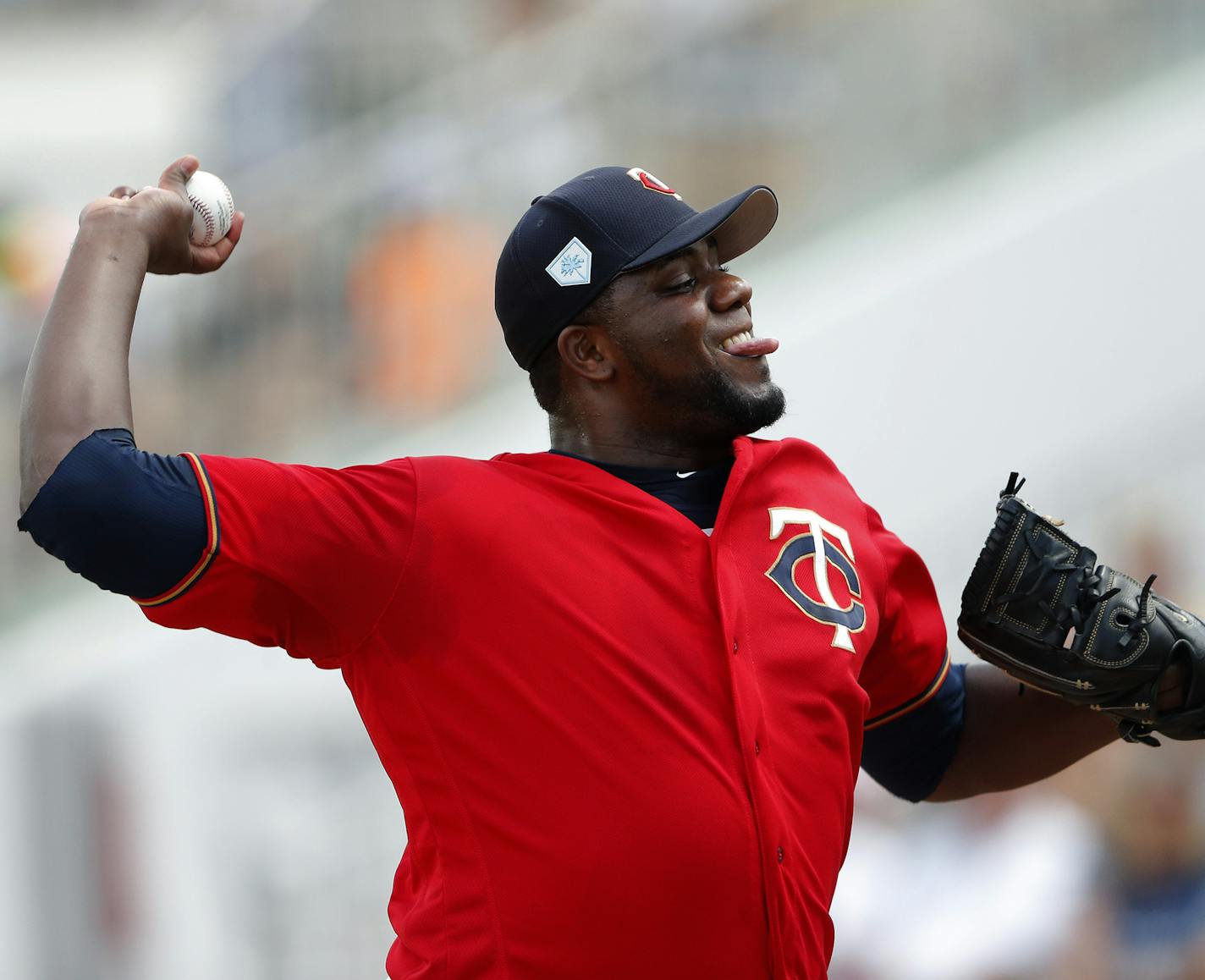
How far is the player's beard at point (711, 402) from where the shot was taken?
9.31ft

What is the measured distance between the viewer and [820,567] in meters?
2.80

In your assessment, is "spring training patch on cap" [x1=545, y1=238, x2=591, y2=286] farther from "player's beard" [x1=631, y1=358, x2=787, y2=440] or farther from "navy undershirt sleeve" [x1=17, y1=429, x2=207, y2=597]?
"navy undershirt sleeve" [x1=17, y1=429, x2=207, y2=597]

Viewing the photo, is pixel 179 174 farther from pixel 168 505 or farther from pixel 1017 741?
pixel 1017 741

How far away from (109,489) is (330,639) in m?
0.41

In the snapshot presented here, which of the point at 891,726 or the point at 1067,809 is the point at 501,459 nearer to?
the point at 891,726

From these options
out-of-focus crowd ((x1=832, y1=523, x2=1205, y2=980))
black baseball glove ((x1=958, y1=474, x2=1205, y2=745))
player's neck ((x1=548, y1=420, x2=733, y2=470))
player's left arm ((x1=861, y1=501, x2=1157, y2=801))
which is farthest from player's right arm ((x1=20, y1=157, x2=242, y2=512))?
out-of-focus crowd ((x1=832, y1=523, x2=1205, y2=980))

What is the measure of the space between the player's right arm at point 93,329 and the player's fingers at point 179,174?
5cm

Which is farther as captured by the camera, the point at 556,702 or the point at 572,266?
the point at 572,266

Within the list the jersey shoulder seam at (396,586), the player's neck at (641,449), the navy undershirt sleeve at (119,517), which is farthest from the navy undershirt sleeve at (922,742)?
the navy undershirt sleeve at (119,517)

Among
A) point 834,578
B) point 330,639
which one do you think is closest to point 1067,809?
point 834,578

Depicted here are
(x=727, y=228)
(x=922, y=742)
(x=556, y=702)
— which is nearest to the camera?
(x=556, y=702)

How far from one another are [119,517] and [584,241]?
3.11ft

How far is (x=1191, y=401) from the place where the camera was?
22.2 ft

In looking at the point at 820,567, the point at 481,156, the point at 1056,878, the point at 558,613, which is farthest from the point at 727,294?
the point at 481,156
